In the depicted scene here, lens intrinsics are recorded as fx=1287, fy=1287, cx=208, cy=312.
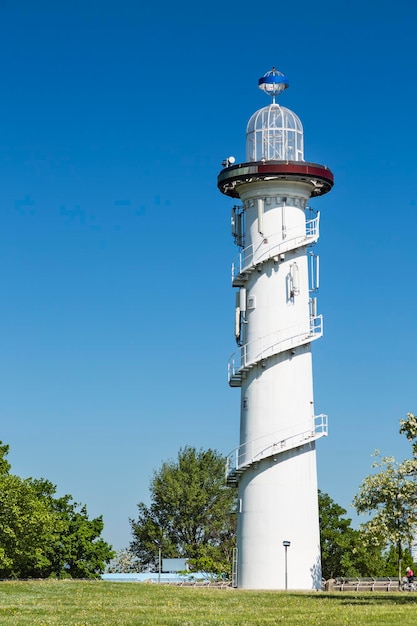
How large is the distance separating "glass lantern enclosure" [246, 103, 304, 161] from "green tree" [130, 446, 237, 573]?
47.1 metres

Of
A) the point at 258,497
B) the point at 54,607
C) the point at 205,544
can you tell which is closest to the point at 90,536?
the point at 205,544

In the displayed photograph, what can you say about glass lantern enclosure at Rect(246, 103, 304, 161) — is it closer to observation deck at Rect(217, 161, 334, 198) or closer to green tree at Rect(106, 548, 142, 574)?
observation deck at Rect(217, 161, 334, 198)

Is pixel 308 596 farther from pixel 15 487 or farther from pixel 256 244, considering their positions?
pixel 15 487

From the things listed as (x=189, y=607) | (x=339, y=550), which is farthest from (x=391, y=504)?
(x=339, y=550)

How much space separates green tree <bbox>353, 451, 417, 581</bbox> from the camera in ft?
151

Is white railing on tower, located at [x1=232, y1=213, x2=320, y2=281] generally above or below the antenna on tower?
below

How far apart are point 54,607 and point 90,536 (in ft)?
166

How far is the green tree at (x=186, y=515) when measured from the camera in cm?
10300

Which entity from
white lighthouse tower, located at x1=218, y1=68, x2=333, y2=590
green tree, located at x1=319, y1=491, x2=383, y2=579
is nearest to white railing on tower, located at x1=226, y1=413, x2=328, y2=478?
white lighthouse tower, located at x1=218, y1=68, x2=333, y2=590

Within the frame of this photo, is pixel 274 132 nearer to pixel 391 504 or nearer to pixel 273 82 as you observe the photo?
pixel 273 82

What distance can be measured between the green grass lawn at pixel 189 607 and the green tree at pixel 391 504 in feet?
7.87

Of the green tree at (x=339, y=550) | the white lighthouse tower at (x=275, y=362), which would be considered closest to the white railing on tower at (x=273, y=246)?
the white lighthouse tower at (x=275, y=362)

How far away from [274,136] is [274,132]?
0.74ft

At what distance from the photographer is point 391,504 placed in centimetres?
4650
